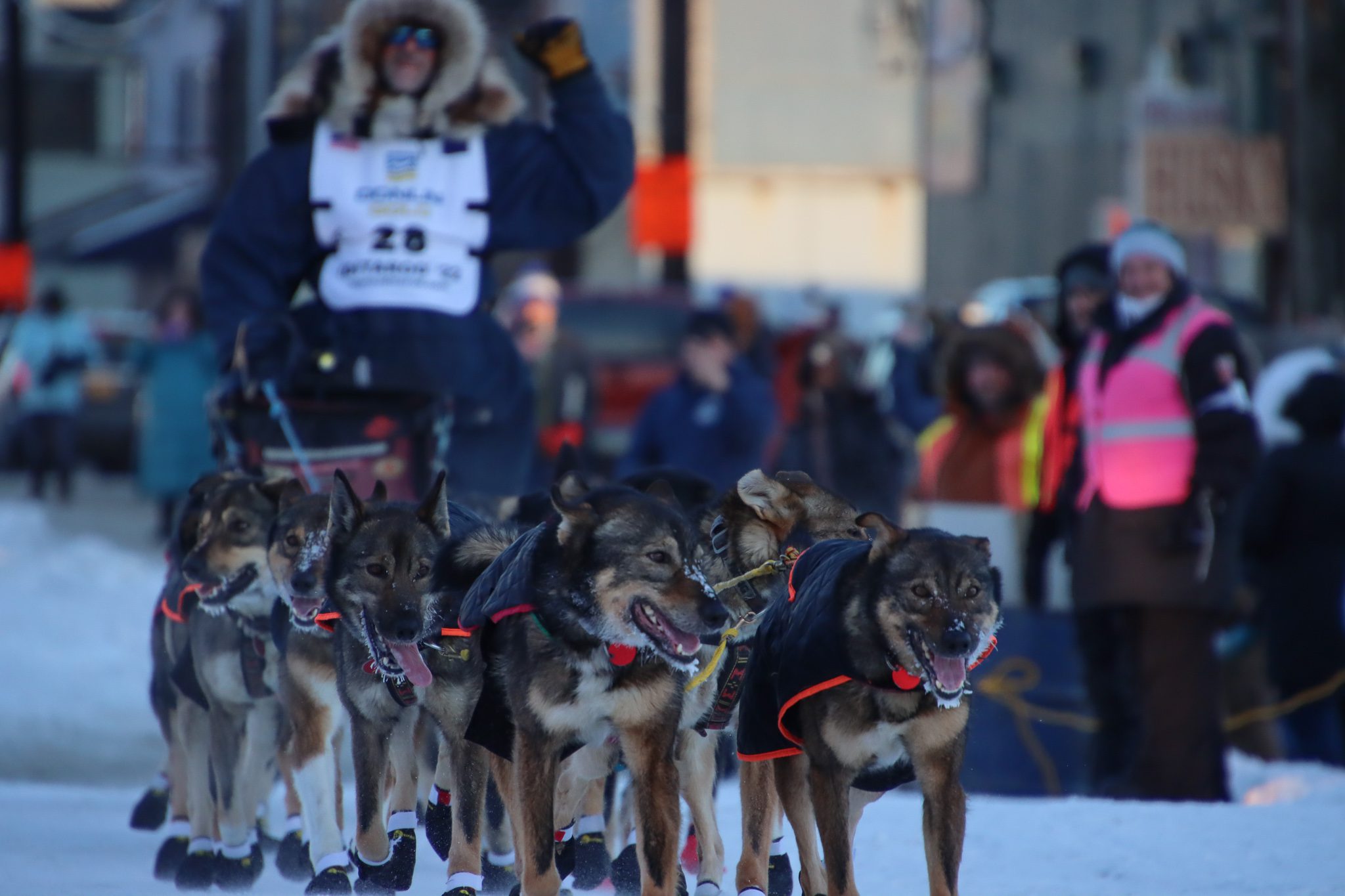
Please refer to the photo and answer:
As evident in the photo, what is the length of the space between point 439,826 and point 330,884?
0.23 metres

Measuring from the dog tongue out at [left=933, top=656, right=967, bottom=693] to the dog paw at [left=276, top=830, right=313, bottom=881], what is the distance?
1676mm

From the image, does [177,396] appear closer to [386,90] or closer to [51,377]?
[51,377]

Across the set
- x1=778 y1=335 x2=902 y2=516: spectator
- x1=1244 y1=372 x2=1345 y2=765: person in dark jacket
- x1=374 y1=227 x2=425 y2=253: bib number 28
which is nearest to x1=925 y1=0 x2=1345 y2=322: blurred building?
x1=778 y1=335 x2=902 y2=516: spectator

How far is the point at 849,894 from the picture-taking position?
3.63m

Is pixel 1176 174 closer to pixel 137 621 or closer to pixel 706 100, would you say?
pixel 137 621

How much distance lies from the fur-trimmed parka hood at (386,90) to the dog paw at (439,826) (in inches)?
75.4

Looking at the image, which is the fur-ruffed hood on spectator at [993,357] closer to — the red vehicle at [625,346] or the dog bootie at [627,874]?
the dog bootie at [627,874]

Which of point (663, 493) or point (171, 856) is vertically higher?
point (663, 493)

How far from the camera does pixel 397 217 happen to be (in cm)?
520

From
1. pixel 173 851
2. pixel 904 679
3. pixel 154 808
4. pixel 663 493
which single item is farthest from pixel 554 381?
pixel 904 679

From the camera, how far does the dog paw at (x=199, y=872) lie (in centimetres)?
439

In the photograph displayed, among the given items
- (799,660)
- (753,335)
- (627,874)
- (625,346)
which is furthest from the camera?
(625,346)

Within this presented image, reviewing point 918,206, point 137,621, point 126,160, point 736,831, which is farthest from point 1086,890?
point 126,160

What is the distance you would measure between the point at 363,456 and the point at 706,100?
28.0 m
